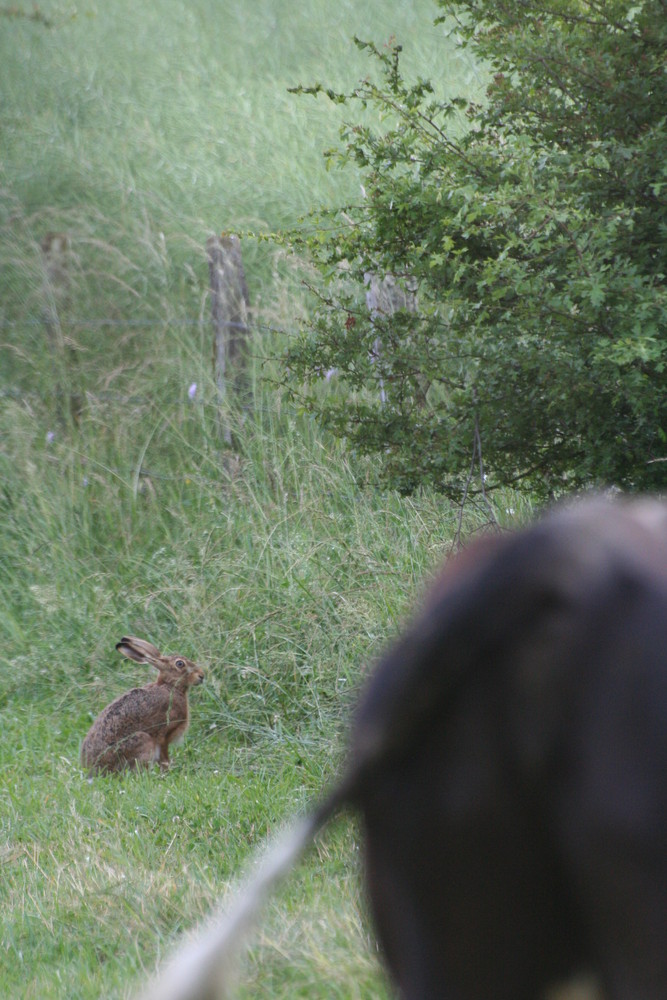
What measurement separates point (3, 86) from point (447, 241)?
568 inches

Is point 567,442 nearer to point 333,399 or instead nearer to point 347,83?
point 333,399

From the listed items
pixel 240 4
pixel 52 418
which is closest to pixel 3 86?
pixel 240 4

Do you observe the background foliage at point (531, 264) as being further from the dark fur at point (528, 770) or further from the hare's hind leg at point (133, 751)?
the dark fur at point (528, 770)

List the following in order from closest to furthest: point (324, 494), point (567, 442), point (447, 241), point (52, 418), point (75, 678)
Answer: point (447, 241) < point (567, 442) < point (75, 678) < point (324, 494) < point (52, 418)

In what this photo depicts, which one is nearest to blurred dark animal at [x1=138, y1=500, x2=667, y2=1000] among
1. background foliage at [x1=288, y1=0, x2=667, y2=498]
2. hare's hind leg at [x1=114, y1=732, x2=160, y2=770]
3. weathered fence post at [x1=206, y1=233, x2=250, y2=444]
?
background foliage at [x1=288, y1=0, x2=667, y2=498]

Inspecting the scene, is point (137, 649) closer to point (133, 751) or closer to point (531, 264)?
point (133, 751)

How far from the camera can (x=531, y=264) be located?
5145 mm

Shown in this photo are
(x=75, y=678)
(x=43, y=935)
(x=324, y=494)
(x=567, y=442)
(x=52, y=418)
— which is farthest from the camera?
(x=52, y=418)

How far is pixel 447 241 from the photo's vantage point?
4.87 m

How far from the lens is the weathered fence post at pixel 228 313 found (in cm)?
936

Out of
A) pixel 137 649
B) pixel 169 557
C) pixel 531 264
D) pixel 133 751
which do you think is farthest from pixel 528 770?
pixel 169 557

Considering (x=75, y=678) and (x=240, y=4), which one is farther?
(x=240, y=4)

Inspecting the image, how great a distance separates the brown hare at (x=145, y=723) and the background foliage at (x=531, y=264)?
1463 mm

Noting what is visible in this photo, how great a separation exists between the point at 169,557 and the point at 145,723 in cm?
217
